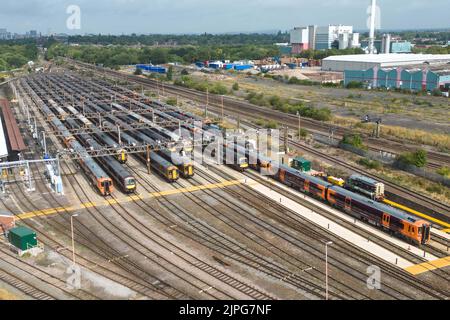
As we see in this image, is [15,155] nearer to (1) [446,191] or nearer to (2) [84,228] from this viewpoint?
(2) [84,228]

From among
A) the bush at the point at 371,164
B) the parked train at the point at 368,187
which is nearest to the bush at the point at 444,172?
the bush at the point at 371,164

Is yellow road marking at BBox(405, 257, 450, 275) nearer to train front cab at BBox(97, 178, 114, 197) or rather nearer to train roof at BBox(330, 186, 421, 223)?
train roof at BBox(330, 186, 421, 223)

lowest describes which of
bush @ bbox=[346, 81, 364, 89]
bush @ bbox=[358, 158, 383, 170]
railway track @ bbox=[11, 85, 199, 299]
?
railway track @ bbox=[11, 85, 199, 299]

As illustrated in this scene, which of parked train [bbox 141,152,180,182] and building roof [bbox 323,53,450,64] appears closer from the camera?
parked train [bbox 141,152,180,182]

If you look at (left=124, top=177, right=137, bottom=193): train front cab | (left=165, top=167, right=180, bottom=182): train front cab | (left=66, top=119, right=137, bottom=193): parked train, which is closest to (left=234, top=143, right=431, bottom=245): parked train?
(left=165, top=167, right=180, bottom=182): train front cab

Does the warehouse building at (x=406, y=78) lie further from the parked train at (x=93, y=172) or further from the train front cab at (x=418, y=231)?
the parked train at (x=93, y=172)

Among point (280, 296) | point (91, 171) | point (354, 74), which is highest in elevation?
point (354, 74)

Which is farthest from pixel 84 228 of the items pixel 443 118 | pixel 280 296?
pixel 443 118
